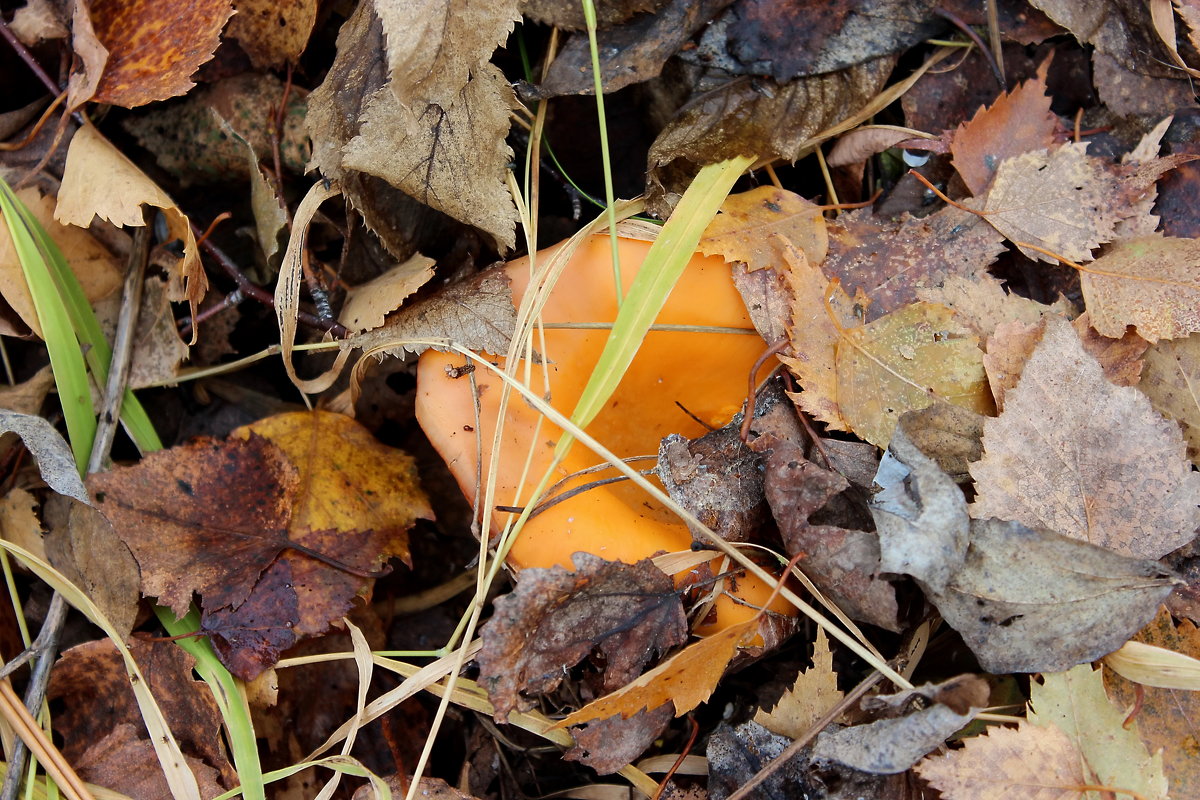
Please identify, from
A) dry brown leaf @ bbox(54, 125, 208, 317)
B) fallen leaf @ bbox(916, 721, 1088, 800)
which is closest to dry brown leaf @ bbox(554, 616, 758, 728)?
fallen leaf @ bbox(916, 721, 1088, 800)

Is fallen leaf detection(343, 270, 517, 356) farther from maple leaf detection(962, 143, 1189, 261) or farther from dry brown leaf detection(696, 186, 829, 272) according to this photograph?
maple leaf detection(962, 143, 1189, 261)

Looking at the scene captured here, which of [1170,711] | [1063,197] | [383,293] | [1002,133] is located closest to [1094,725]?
[1170,711]

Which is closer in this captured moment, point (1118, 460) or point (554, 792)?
point (1118, 460)

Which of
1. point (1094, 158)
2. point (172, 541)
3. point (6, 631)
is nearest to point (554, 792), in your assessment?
point (172, 541)

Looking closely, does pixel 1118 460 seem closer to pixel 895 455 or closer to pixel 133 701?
pixel 895 455

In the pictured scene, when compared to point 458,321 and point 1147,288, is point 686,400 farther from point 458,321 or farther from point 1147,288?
point 1147,288

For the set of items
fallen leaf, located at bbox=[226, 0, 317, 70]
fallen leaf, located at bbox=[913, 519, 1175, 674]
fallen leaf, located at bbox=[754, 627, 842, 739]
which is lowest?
fallen leaf, located at bbox=[754, 627, 842, 739]

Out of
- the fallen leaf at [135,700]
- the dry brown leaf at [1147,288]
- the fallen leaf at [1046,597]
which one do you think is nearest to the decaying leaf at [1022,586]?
the fallen leaf at [1046,597]
